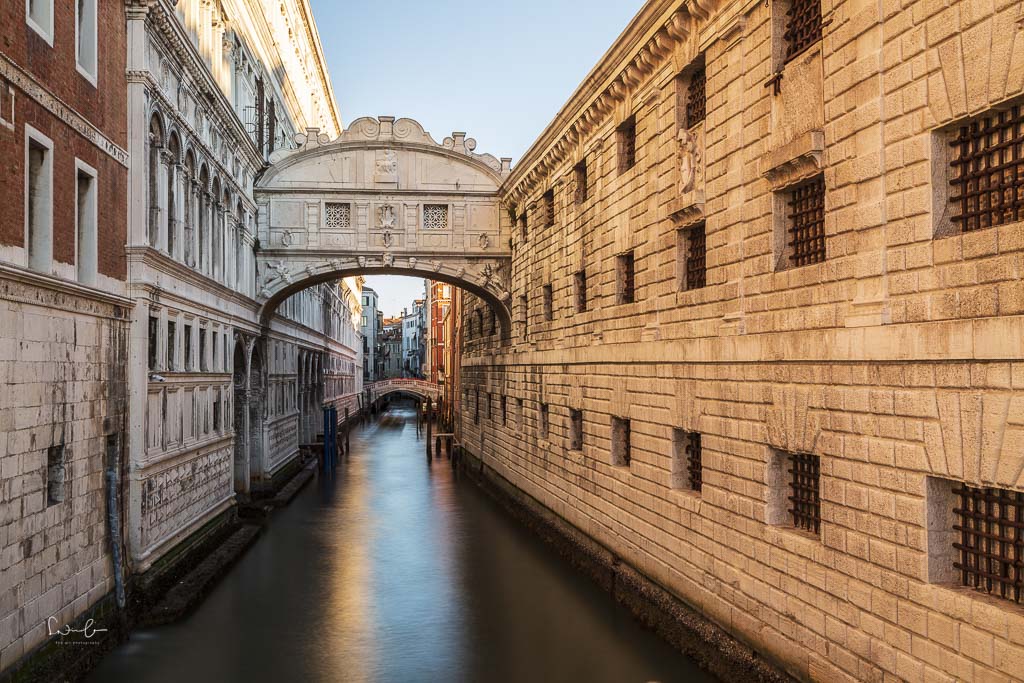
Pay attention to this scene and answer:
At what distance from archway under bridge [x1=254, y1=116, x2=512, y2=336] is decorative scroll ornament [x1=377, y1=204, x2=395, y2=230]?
3cm

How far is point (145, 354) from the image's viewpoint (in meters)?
12.7

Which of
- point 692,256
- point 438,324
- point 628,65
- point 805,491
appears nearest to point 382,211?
point 628,65

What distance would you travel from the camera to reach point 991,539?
20.9ft

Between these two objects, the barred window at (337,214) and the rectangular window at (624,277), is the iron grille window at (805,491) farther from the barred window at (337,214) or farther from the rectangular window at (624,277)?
the barred window at (337,214)

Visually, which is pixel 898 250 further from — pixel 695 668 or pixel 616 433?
pixel 616 433

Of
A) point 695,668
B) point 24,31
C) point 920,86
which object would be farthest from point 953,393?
point 24,31

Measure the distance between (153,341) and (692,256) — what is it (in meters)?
7.95

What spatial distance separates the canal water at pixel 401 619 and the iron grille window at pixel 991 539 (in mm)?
4425

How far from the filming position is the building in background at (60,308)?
8.69m

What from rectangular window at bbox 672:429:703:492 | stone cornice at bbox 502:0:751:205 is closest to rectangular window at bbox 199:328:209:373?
stone cornice at bbox 502:0:751:205

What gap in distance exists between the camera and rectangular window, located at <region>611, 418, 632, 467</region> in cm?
1426

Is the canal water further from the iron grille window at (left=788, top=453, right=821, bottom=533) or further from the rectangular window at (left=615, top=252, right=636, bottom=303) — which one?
the rectangular window at (left=615, top=252, right=636, bottom=303)

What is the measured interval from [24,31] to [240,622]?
8247 mm

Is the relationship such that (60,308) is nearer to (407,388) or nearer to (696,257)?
(696,257)
